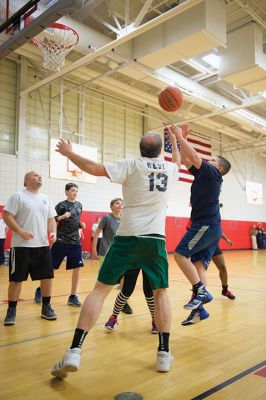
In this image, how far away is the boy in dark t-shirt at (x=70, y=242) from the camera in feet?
17.7

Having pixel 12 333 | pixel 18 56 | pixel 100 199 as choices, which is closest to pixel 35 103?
pixel 18 56

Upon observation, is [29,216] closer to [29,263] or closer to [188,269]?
[29,263]

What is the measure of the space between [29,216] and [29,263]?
1.79 feet

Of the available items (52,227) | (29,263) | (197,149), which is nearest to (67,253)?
(52,227)

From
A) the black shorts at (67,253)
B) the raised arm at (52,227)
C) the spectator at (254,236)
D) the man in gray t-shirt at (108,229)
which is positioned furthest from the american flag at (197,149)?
the raised arm at (52,227)

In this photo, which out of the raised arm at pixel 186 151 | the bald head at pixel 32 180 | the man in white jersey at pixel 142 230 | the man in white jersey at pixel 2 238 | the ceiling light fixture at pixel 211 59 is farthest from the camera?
the ceiling light fixture at pixel 211 59

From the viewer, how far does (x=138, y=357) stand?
10.7 feet

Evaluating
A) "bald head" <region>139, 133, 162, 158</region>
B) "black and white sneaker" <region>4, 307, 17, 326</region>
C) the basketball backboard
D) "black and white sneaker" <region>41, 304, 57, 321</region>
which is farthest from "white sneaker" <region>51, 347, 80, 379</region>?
the basketball backboard

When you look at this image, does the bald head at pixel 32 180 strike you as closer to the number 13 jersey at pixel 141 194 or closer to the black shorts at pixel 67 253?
the black shorts at pixel 67 253

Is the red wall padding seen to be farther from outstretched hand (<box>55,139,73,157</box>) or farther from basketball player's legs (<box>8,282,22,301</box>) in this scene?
outstretched hand (<box>55,139,73,157</box>)

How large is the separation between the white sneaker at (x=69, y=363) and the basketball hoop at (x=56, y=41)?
6.67 m

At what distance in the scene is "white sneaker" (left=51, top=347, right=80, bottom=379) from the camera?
2525 mm

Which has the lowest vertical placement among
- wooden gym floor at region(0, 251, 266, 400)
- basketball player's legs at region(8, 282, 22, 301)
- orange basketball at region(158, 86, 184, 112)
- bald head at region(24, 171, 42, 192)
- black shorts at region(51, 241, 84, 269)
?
wooden gym floor at region(0, 251, 266, 400)

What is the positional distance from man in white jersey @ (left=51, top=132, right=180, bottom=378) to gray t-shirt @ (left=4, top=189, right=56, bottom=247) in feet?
5.47
